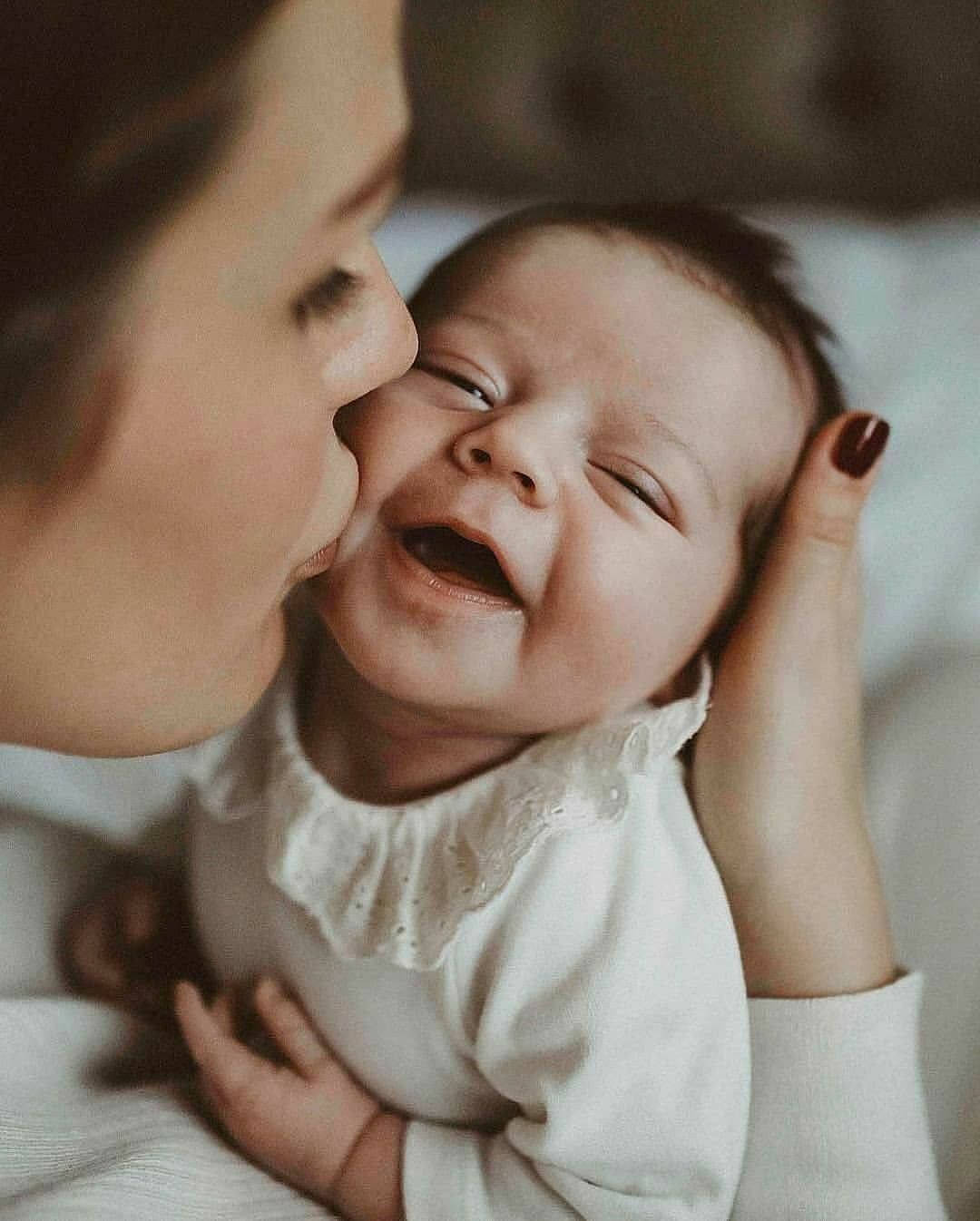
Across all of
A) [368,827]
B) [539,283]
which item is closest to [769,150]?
[539,283]

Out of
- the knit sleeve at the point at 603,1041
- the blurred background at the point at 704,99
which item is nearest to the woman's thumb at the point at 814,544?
the knit sleeve at the point at 603,1041

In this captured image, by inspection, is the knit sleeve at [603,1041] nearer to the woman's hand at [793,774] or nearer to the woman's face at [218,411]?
the woman's hand at [793,774]

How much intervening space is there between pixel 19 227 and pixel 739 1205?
606 mm

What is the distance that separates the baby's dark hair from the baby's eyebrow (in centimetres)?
5

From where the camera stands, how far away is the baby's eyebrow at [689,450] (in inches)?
24.1

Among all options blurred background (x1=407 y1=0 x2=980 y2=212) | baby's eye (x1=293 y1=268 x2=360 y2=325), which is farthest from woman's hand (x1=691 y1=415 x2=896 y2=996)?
blurred background (x1=407 y1=0 x2=980 y2=212)

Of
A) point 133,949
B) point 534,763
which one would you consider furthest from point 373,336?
point 133,949

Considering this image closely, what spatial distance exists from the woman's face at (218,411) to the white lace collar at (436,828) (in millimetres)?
199

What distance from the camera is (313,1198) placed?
677 millimetres

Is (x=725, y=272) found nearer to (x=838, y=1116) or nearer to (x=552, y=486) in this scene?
(x=552, y=486)

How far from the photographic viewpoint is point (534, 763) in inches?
25.6

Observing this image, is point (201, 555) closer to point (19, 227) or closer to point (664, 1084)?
point (19, 227)

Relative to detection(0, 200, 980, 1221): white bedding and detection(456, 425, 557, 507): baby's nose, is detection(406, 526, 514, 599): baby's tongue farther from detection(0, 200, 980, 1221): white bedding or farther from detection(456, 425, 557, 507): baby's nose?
detection(0, 200, 980, 1221): white bedding

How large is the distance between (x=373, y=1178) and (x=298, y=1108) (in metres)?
0.06
